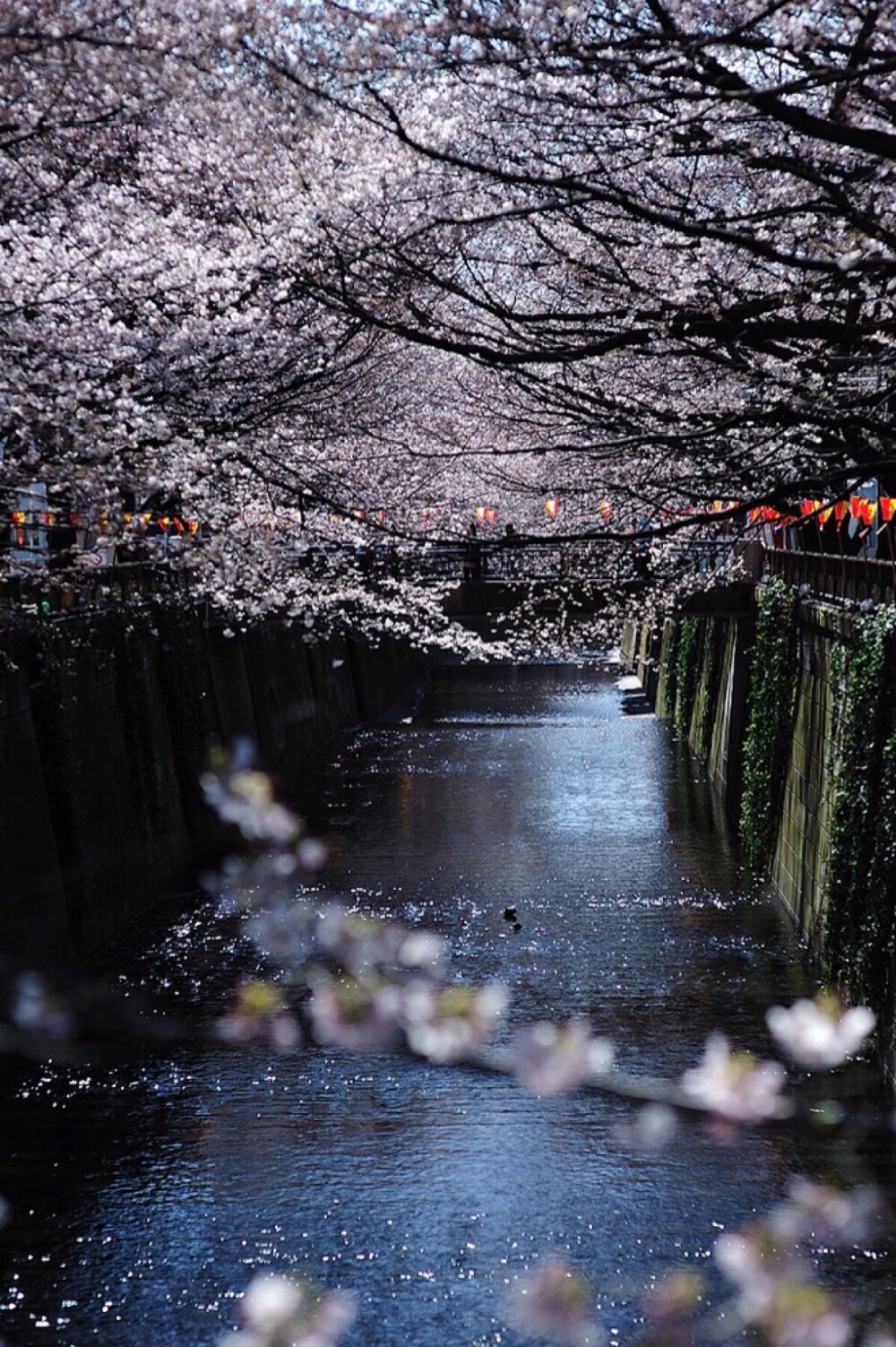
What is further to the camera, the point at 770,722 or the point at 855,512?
the point at 770,722

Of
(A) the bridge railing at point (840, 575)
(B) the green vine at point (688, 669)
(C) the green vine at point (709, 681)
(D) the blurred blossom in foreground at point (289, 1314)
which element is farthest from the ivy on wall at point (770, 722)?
(D) the blurred blossom in foreground at point (289, 1314)

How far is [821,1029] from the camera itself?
566 inches

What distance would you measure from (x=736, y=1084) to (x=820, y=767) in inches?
196

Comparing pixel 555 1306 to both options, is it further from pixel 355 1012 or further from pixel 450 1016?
pixel 355 1012

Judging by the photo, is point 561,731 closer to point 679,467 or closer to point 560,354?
point 679,467

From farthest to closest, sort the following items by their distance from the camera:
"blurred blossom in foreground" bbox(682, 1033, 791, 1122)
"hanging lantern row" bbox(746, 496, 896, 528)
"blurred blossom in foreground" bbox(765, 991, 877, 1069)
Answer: "hanging lantern row" bbox(746, 496, 896, 528) < "blurred blossom in foreground" bbox(765, 991, 877, 1069) < "blurred blossom in foreground" bbox(682, 1033, 791, 1122)

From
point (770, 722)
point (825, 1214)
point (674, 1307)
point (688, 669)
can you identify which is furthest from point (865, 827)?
point (688, 669)

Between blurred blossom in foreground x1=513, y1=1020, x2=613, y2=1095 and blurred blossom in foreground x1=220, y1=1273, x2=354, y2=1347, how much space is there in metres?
3.94

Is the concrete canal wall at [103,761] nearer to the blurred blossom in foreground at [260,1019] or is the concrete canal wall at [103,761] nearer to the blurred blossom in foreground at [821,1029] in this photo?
the blurred blossom in foreground at [260,1019]

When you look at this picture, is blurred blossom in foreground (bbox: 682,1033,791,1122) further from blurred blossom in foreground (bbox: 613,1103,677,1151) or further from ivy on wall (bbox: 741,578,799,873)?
ivy on wall (bbox: 741,578,799,873)

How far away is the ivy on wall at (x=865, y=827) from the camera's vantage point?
489 inches

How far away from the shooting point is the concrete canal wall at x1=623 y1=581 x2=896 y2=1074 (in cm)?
1280

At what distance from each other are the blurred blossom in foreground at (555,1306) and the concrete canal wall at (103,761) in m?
7.14

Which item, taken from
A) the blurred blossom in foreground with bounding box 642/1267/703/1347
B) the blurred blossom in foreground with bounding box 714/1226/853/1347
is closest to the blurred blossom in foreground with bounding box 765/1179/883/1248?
the blurred blossom in foreground with bounding box 714/1226/853/1347
